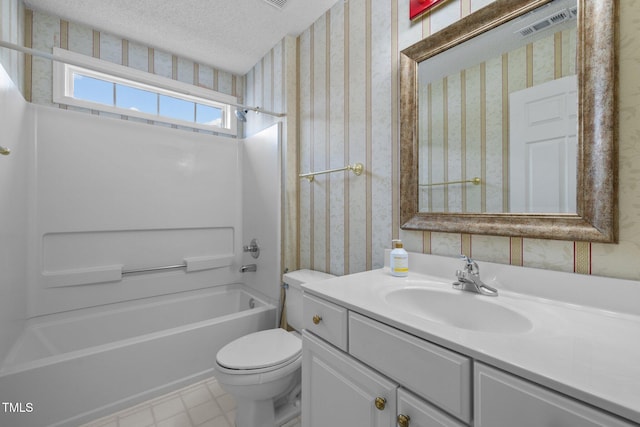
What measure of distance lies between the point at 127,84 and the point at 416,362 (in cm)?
272

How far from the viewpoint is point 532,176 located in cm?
92

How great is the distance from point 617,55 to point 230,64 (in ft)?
8.22

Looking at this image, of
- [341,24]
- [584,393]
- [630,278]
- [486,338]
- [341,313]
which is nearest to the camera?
[584,393]

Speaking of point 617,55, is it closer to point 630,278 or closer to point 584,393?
point 630,278

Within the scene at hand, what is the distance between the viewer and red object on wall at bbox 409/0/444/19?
1.17 metres

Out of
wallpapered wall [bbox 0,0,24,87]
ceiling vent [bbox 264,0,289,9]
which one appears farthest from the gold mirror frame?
wallpapered wall [bbox 0,0,24,87]

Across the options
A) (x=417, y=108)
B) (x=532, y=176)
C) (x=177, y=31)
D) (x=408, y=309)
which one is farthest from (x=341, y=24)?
(x=408, y=309)

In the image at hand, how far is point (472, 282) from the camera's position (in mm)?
935

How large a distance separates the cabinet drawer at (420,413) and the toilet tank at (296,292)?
3.15 feet

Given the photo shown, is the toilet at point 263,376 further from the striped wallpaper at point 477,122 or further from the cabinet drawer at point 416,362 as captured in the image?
the striped wallpaper at point 477,122

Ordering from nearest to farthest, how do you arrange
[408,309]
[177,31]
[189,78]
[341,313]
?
[341,313] < [408,309] < [177,31] < [189,78]

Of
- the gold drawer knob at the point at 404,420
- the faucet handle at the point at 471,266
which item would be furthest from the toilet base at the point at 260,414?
the faucet handle at the point at 471,266

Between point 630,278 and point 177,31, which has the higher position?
point 177,31

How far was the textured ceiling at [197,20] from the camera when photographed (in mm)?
1717
